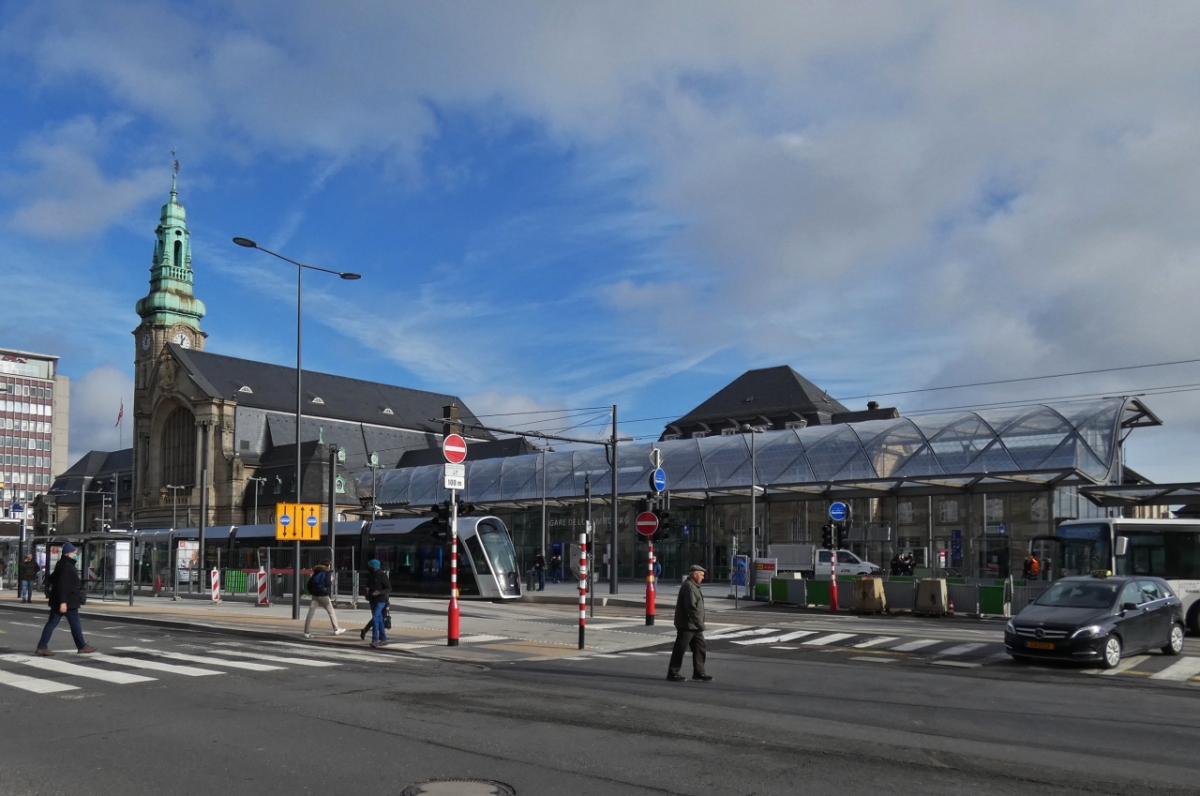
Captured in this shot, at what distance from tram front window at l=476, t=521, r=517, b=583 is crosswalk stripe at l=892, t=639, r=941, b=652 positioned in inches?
739

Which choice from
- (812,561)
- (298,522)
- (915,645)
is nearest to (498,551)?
(298,522)

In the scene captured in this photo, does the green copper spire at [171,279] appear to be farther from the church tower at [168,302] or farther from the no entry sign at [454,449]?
the no entry sign at [454,449]

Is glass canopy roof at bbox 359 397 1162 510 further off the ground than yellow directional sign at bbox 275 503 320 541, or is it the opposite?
glass canopy roof at bbox 359 397 1162 510

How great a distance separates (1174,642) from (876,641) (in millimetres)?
5370

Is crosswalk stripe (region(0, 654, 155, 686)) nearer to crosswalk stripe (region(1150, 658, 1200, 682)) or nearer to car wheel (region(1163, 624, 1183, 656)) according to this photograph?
crosswalk stripe (region(1150, 658, 1200, 682))

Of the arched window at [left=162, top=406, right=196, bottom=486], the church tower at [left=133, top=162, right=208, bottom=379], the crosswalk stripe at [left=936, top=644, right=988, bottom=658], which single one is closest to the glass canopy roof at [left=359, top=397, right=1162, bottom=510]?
the crosswalk stripe at [left=936, top=644, right=988, bottom=658]

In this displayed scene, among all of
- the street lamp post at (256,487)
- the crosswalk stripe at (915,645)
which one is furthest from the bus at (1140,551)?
the street lamp post at (256,487)

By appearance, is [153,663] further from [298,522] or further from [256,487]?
[256,487]

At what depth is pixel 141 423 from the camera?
114 m

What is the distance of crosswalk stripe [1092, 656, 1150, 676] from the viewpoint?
16422 millimetres

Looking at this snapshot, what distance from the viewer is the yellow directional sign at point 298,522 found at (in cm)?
2750

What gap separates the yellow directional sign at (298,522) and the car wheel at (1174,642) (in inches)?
765

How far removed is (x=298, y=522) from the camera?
27547 millimetres

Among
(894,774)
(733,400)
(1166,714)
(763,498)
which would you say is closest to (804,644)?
(1166,714)
